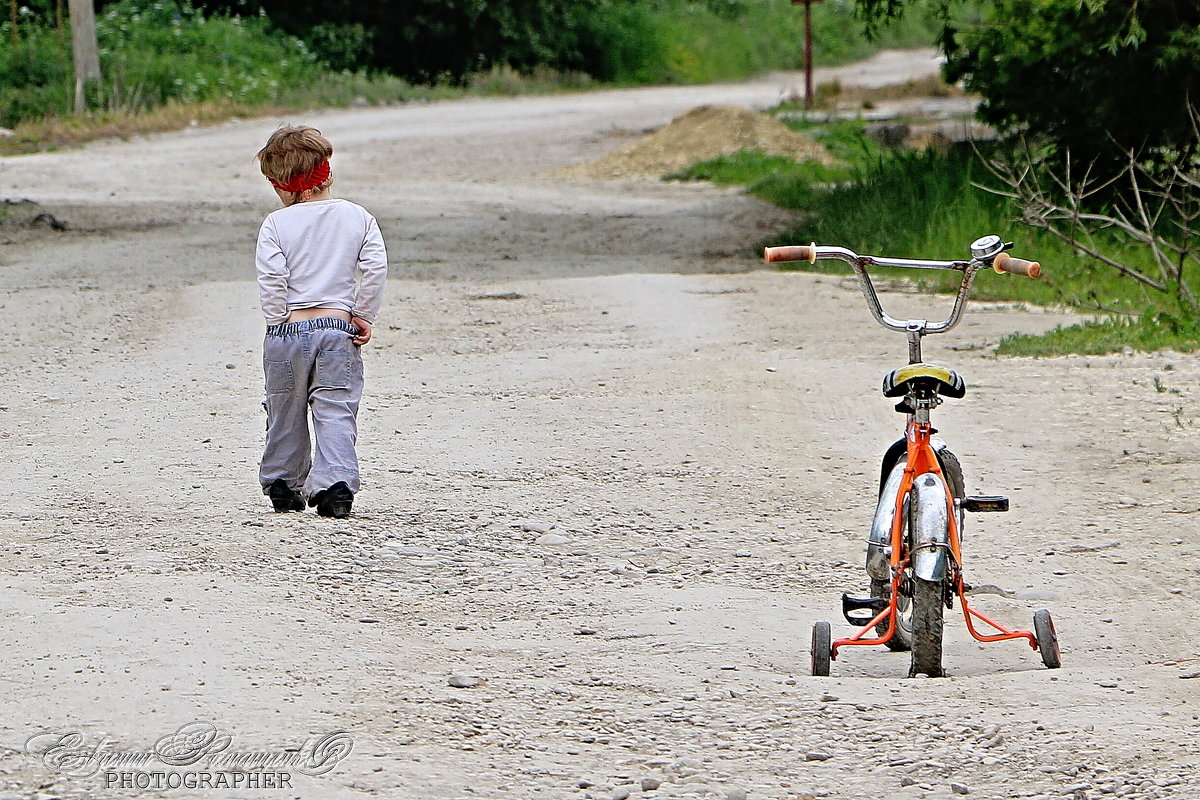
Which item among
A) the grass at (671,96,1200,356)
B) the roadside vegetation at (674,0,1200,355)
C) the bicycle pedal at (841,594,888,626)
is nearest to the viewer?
the bicycle pedal at (841,594,888,626)

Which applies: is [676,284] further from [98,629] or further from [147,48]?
[147,48]

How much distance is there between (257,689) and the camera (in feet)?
13.9

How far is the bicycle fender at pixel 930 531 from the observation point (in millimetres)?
4523

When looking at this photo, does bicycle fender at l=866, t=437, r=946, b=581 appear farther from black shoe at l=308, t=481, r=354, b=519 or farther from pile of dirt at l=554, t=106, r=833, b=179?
pile of dirt at l=554, t=106, r=833, b=179

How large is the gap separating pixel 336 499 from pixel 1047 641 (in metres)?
2.61

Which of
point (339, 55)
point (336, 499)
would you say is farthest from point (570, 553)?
point (339, 55)

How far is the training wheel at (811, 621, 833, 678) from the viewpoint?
468 cm

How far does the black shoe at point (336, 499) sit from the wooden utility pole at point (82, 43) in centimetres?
2097

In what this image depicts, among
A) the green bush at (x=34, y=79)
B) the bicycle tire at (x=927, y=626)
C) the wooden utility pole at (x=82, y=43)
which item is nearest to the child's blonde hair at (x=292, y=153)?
the bicycle tire at (x=927, y=626)

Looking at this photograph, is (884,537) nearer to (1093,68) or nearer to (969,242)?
(969,242)

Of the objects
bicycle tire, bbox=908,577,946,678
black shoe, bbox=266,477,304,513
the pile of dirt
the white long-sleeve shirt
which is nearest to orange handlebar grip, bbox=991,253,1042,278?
bicycle tire, bbox=908,577,946,678

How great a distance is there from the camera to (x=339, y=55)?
35000mm

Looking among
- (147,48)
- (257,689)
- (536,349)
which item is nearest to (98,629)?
(257,689)

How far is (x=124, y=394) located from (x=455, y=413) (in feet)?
5.98
